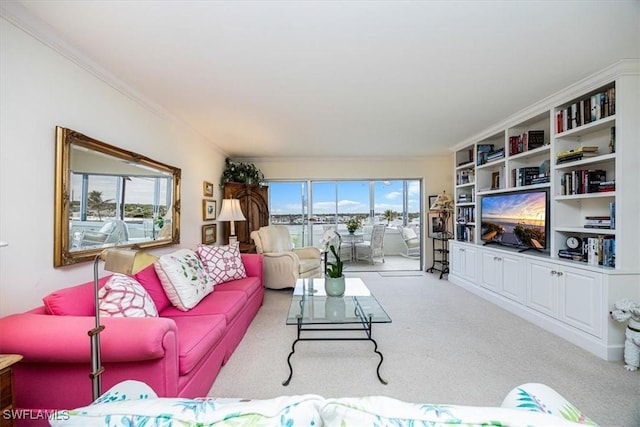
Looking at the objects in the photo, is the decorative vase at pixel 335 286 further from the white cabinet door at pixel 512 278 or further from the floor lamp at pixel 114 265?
the white cabinet door at pixel 512 278

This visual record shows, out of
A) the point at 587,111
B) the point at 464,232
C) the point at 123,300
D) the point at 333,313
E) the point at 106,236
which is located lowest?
the point at 333,313

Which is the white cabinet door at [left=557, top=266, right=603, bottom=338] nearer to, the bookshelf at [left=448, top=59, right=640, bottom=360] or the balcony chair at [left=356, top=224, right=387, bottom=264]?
the bookshelf at [left=448, top=59, right=640, bottom=360]

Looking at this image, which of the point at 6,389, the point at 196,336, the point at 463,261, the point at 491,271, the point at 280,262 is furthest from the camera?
the point at 463,261

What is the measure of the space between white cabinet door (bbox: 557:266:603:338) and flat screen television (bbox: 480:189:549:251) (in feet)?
1.75

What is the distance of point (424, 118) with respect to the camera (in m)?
3.36

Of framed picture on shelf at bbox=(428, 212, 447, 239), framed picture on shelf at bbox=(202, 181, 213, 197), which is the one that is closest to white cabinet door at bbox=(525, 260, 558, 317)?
framed picture on shelf at bbox=(428, 212, 447, 239)

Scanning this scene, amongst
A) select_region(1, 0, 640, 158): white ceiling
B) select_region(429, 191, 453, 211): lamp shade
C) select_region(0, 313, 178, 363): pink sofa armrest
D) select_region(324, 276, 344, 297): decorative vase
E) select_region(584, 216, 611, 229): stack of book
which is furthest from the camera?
select_region(429, 191, 453, 211): lamp shade

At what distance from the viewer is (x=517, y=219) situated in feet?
11.1

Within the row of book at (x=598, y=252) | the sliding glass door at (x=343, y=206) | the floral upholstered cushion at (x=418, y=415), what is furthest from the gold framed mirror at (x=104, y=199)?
the row of book at (x=598, y=252)

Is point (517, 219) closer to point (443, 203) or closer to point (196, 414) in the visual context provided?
point (443, 203)

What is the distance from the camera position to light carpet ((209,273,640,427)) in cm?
182

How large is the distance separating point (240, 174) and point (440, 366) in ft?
13.6

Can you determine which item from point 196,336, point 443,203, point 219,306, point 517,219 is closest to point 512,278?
point 517,219

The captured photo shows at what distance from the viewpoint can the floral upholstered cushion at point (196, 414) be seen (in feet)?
1.66
